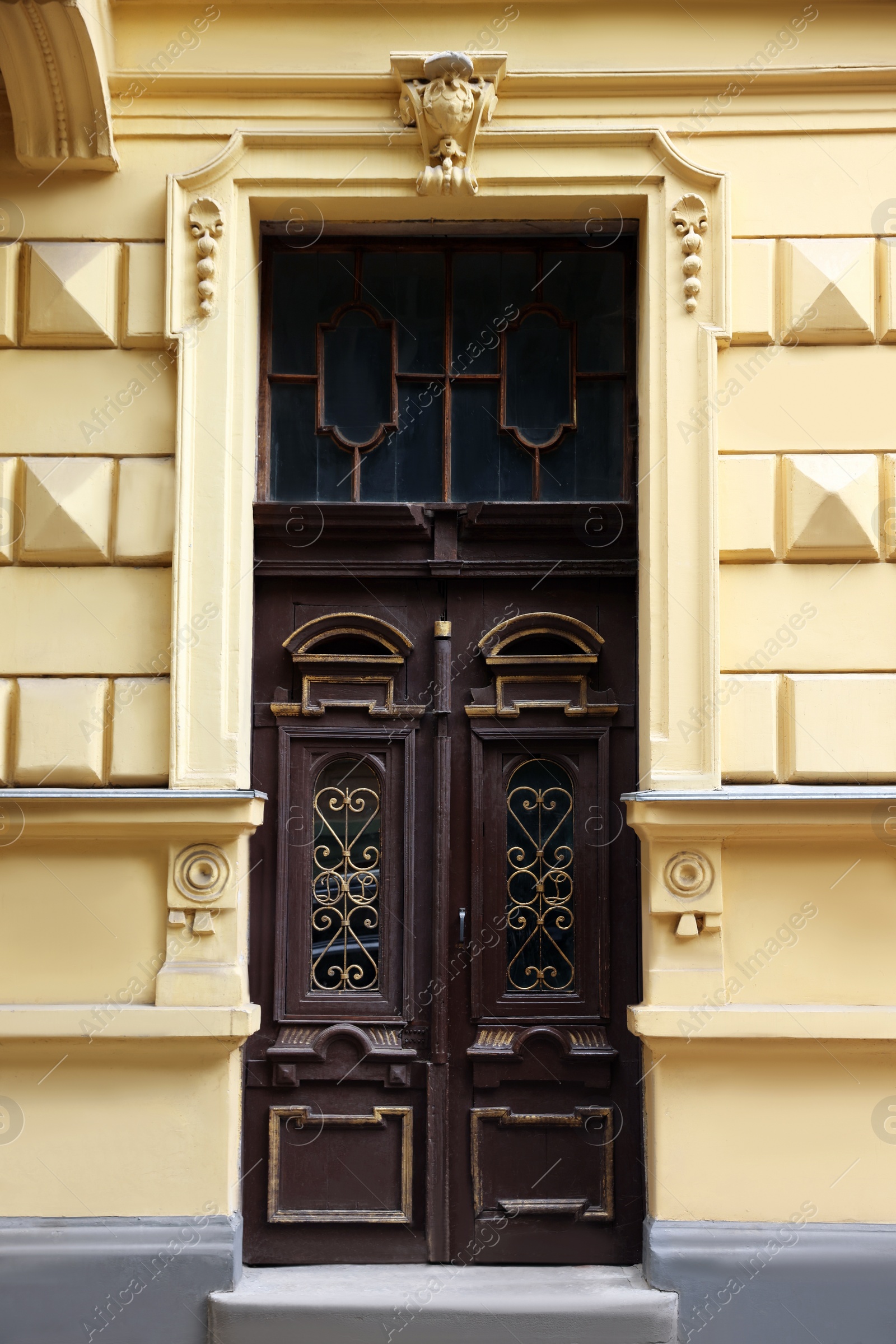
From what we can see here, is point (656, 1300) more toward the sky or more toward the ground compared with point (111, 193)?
more toward the ground

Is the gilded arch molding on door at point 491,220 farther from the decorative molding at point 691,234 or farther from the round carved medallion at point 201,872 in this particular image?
the round carved medallion at point 201,872

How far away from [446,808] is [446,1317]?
2074 millimetres

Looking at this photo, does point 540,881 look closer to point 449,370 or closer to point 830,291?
point 449,370

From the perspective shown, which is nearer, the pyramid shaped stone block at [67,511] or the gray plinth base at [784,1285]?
the gray plinth base at [784,1285]

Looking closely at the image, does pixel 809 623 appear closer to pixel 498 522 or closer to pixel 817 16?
pixel 498 522

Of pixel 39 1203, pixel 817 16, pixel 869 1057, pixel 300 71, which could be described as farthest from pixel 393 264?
pixel 39 1203

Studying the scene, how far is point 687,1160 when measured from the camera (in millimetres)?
4453

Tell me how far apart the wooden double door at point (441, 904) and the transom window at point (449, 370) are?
0.27m

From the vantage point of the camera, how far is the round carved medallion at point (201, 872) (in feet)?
15.0

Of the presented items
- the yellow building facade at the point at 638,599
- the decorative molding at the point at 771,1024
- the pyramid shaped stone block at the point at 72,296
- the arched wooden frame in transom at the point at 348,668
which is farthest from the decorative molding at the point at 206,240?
the decorative molding at the point at 771,1024


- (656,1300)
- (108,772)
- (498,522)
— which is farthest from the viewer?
(498,522)

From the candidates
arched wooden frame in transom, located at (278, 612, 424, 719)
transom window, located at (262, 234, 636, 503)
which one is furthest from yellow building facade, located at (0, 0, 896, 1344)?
arched wooden frame in transom, located at (278, 612, 424, 719)

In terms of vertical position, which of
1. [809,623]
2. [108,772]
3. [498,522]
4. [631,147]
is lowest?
[108,772]

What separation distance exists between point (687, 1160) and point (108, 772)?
295 cm
